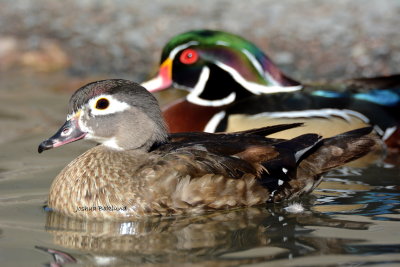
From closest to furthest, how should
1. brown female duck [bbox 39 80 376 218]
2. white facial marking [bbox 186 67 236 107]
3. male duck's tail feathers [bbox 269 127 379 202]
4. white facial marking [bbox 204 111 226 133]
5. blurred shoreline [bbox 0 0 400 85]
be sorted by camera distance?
brown female duck [bbox 39 80 376 218] < male duck's tail feathers [bbox 269 127 379 202] < white facial marking [bbox 204 111 226 133] < white facial marking [bbox 186 67 236 107] < blurred shoreline [bbox 0 0 400 85]

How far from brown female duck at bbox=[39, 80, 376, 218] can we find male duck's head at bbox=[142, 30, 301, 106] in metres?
1.70

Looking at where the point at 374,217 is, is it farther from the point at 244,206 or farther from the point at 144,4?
the point at 144,4

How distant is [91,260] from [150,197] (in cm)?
86

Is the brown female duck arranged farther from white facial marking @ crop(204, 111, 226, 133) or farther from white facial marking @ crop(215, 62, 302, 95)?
white facial marking @ crop(215, 62, 302, 95)

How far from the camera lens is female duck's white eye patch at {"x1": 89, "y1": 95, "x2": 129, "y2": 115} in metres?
5.50

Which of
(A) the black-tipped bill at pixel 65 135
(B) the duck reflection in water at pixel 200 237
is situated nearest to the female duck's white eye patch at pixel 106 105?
(A) the black-tipped bill at pixel 65 135

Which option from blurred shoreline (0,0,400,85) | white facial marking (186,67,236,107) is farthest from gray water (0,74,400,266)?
blurred shoreline (0,0,400,85)

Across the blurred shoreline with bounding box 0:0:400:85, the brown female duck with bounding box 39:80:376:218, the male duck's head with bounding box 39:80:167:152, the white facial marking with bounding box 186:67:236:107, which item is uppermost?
the blurred shoreline with bounding box 0:0:400:85

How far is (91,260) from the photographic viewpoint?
4.55 m

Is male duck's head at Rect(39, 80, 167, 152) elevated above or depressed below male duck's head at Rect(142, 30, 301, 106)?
below

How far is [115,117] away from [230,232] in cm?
109

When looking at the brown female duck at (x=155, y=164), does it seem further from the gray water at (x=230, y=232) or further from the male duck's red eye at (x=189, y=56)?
the male duck's red eye at (x=189, y=56)

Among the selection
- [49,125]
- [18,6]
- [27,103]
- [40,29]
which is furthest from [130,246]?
[18,6]

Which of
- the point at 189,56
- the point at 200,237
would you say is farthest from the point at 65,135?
the point at 189,56
